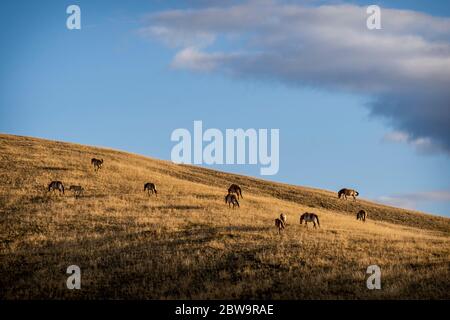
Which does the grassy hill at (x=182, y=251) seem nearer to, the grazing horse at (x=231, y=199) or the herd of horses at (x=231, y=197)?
the herd of horses at (x=231, y=197)

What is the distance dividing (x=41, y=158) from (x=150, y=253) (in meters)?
36.5

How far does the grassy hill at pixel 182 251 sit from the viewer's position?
20125 millimetres

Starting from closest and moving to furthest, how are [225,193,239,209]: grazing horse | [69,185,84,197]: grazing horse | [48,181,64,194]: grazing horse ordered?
[48,181,64,194]: grazing horse → [69,185,84,197]: grazing horse → [225,193,239,209]: grazing horse

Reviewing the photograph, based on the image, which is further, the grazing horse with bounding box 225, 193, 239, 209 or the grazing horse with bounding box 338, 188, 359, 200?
the grazing horse with bounding box 338, 188, 359, 200

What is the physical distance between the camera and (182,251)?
25.5 meters

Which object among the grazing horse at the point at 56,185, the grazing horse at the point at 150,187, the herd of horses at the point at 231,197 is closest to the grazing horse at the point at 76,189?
the herd of horses at the point at 231,197

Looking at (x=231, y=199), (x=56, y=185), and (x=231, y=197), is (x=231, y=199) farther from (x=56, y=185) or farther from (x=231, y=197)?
(x=56, y=185)

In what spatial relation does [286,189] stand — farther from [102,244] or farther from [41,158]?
[102,244]

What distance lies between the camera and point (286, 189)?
70812mm

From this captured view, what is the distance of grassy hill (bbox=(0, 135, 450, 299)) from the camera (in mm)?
20125

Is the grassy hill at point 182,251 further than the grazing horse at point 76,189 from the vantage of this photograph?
No

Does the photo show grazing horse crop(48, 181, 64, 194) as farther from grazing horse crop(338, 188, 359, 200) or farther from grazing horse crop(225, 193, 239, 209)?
grazing horse crop(338, 188, 359, 200)

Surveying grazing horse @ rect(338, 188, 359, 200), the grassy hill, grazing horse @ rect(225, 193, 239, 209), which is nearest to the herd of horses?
grazing horse @ rect(225, 193, 239, 209)
